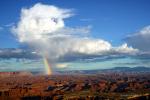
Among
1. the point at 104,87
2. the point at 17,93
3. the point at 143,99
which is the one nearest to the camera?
the point at 143,99

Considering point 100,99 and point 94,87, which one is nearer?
point 100,99

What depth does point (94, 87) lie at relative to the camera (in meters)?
168

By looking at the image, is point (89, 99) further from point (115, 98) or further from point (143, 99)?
point (143, 99)

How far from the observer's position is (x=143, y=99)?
10156 centimetres

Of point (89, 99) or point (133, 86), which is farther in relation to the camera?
point (133, 86)

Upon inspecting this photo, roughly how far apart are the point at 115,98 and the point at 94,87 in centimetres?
5529

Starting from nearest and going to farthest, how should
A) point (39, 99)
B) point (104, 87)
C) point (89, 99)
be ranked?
point (89, 99)
point (39, 99)
point (104, 87)

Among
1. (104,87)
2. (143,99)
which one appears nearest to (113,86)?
(104,87)

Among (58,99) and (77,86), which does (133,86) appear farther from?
(58,99)

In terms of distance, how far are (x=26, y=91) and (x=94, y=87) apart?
142 feet

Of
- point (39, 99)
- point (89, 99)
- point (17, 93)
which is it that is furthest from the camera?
point (17, 93)

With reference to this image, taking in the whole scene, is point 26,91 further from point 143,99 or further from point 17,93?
point 143,99

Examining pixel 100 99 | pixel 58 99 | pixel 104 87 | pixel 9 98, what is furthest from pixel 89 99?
pixel 104 87

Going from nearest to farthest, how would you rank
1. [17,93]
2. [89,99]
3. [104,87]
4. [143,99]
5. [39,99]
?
[143,99] → [89,99] → [39,99] → [17,93] → [104,87]
